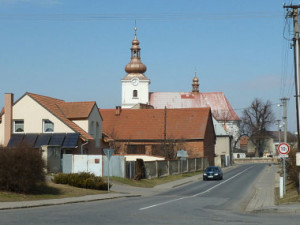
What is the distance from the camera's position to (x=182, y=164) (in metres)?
54.3

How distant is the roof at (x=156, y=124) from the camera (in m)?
68.5

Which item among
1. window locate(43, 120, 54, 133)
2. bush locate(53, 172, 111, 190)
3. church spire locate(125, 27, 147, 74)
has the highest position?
church spire locate(125, 27, 147, 74)

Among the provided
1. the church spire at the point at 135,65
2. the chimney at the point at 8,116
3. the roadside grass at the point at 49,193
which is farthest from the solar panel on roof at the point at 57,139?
the church spire at the point at 135,65

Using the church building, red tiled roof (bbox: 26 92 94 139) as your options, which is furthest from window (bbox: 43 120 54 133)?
the church building

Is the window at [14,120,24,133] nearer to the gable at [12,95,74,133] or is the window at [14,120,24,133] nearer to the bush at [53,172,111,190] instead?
the gable at [12,95,74,133]

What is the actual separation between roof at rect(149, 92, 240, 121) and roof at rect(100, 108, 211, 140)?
47.3 meters

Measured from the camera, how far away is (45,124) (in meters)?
45.2

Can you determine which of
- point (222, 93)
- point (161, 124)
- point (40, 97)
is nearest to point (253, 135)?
point (222, 93)

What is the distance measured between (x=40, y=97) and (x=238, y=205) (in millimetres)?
28355

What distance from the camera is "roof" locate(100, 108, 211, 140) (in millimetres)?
68537

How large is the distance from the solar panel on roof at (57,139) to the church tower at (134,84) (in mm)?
68423

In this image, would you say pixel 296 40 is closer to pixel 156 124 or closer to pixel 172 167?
pixel 172 167

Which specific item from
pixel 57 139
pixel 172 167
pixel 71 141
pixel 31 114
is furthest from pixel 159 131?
pixel 71 141

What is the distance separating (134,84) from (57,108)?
67.2 metres
